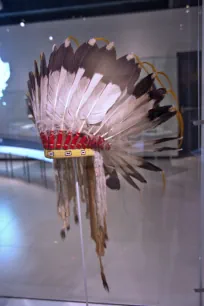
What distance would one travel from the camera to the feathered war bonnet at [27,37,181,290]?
1.01 meters

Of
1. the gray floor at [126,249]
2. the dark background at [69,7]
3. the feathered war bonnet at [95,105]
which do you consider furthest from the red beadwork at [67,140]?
the dark background at [69,7]

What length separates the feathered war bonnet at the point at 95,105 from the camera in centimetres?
101

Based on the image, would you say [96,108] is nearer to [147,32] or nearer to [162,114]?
[162,114]

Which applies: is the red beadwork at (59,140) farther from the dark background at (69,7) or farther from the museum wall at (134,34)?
the dark background at (69,7)

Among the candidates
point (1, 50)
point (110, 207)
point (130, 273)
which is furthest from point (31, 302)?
point (1, 50)

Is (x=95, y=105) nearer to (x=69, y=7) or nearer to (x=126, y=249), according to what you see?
(x=69, y=7)

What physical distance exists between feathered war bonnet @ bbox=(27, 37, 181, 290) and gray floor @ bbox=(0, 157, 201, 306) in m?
0.30

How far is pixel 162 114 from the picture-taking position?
109cm

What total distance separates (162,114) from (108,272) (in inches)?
37.9

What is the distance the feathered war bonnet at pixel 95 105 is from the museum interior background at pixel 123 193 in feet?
0.62

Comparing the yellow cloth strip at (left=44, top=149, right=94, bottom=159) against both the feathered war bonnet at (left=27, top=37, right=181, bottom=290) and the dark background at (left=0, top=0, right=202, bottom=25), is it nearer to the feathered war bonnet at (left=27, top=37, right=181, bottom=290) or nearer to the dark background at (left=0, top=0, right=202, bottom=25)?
the feathered war bonnet at (left=27, top=37, right=181, bottom=290)

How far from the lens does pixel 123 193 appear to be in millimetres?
1798

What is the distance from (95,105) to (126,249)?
3.53 ft

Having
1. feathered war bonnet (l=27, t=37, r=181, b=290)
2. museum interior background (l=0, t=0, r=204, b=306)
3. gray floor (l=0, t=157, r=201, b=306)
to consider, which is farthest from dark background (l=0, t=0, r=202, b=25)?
gray floor (l=0, t=157, r=201, b=306)
